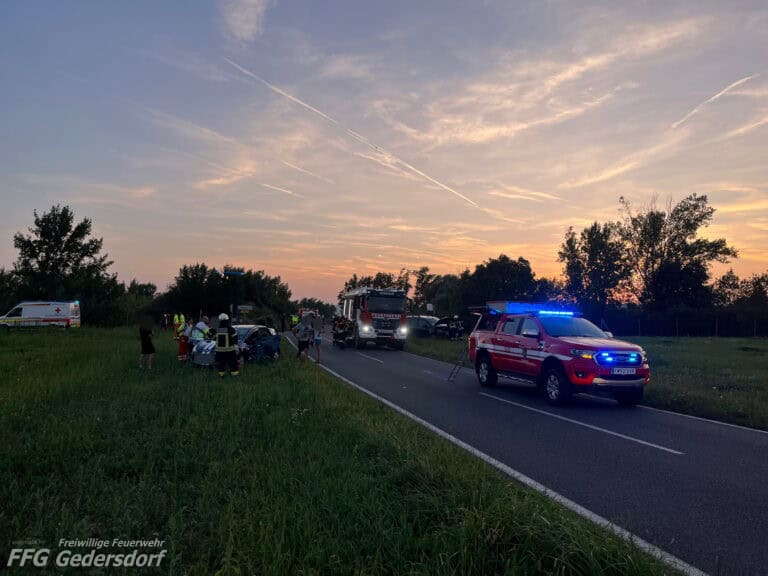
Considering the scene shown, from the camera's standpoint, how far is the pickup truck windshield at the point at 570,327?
40.2ft

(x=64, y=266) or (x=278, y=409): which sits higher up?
(x=64, y=266)

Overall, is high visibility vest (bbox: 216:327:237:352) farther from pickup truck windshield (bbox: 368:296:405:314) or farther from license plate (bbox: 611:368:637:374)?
pickup truck windshield (bbox: 368:296:405:314)

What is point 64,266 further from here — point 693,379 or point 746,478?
point 746,478

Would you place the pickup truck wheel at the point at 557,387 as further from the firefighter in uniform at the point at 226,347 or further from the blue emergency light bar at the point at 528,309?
the firefighter in uniform at the point at 226,347

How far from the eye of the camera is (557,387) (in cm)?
1137

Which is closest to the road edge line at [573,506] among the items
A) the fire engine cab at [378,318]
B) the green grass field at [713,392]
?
the green grass field at [713,392]

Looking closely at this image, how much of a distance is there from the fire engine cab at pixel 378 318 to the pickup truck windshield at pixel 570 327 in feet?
49.3

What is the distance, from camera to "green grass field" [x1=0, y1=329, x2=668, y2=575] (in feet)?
11.7

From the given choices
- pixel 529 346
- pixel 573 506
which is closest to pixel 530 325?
pixel 529 346

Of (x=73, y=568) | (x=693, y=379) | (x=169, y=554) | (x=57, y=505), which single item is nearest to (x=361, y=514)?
(x=169, y=554)

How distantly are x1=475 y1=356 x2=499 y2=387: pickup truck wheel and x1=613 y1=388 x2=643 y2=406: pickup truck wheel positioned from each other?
3.26 m

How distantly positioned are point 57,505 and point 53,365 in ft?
44.1

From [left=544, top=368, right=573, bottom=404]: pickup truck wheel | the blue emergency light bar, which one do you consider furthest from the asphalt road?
the blue emergency light bar

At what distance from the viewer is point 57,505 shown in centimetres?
458
